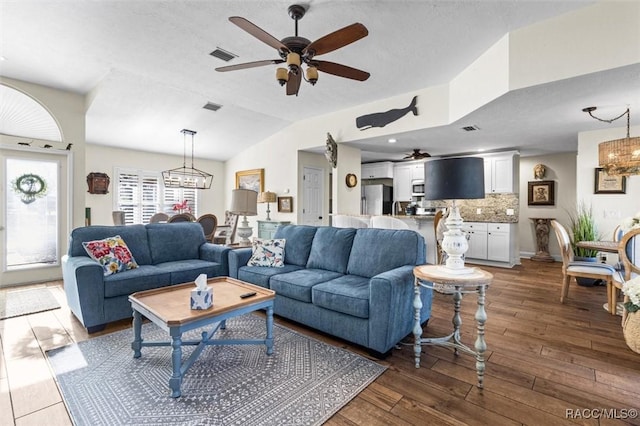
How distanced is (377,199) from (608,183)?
14.0ft

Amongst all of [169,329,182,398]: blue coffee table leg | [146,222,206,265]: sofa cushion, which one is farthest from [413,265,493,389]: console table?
[146,222,206,265]: sofa cushion

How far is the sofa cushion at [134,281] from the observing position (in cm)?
285

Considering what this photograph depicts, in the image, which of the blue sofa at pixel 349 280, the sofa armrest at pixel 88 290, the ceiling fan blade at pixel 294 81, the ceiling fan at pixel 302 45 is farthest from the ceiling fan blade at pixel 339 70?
the sofa armrest at pixel 88 290

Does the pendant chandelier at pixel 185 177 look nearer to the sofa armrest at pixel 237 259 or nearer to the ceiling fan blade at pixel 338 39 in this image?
the sofa armrest at pixel 237 259

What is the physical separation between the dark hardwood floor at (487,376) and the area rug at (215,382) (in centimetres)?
10

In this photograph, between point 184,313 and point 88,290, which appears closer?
point 184,313

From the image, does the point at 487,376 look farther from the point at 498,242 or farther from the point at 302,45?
the point at 498,242

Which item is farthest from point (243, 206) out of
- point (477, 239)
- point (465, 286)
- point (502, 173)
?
point (502, 173)

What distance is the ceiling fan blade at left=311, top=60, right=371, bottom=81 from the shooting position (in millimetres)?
2637

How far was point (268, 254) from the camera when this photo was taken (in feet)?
11.5

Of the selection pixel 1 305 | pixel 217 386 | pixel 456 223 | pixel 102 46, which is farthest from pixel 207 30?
pixel 1 305

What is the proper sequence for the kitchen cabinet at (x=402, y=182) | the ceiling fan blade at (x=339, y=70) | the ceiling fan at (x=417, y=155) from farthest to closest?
the kitchen cabinet at (x=402, y=182), the ceiling fan at (x=417, y=155), the ceiling fan blade at (x=339, y=70)

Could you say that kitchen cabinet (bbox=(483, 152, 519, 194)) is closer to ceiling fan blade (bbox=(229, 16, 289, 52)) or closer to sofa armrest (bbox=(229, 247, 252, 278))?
sofa armrest (bbox=(229, 247, 252, 278))

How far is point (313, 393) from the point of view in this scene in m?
1.88
